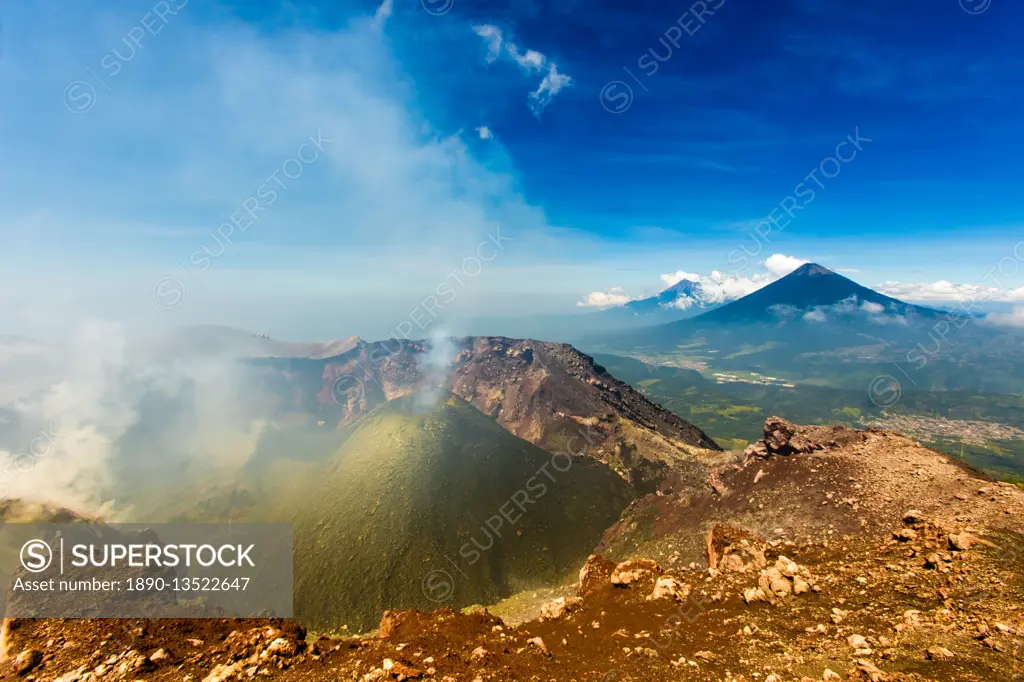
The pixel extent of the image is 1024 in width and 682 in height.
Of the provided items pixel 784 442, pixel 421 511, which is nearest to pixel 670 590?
pixel 784 442

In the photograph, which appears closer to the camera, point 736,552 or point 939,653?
point 939,653

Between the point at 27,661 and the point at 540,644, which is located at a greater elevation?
the point at 27,661

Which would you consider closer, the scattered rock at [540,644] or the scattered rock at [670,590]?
the scattered rock at [540,644]

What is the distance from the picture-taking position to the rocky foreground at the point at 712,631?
11.0 metres

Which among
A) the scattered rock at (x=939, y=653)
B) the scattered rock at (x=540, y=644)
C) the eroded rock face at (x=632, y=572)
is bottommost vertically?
the eroded rock face at (x=632, y=572)

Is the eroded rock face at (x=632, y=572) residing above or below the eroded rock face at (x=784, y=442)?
above

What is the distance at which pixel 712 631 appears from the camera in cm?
1386

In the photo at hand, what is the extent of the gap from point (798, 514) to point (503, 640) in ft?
96.4

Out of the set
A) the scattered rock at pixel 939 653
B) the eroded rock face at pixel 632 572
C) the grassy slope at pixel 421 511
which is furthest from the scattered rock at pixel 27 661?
the grassy slope at pixel 421 511

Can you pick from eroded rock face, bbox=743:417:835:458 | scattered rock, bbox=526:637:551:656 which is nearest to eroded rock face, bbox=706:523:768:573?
scattered rock, bbox=526:637:551:656

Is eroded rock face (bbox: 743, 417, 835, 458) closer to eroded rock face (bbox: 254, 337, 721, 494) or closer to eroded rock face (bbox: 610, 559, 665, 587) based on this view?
eroded rock face (bbox: 254, 337, 721, 494)

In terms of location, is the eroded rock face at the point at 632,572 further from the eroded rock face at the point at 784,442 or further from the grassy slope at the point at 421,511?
the eroded rock face at the point at 784,442

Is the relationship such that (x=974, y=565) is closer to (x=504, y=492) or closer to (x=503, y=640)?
(x=503, y=640)

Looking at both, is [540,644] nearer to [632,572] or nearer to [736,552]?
[632,572]
